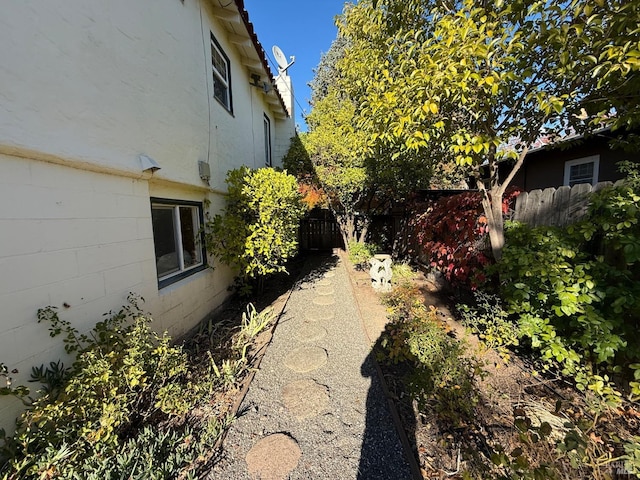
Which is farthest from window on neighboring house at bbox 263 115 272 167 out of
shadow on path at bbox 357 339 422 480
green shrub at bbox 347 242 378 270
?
shadow on path at bbox 357 339 422 480

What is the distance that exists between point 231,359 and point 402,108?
146 inches

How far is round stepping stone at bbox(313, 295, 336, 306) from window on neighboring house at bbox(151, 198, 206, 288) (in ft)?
8.15

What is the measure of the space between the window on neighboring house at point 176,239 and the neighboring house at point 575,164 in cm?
637

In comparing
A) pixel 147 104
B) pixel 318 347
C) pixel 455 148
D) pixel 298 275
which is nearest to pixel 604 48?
pixel 455 148

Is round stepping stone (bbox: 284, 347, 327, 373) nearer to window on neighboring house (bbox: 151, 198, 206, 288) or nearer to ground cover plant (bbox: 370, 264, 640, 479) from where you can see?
ground cover plant (bbox: 370, 264, 640, 479)

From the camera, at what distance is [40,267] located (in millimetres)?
2084

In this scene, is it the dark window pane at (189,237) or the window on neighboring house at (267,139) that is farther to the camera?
the window on neighboring house at (267,139)

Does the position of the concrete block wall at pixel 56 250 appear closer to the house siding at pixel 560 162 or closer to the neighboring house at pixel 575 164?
the neighboring house at pixel 575 164

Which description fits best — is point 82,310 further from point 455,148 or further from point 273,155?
point 273,155

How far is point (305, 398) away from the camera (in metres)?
2.92

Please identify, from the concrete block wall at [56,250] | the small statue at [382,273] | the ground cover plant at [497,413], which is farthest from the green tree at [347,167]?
the concrete block wall at [56,250]

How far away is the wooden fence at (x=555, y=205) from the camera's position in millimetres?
2980

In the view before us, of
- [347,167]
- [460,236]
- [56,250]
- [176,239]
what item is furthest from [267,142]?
[56,250]

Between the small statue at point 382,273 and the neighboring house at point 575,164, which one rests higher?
the neighboring house at point 575,164
